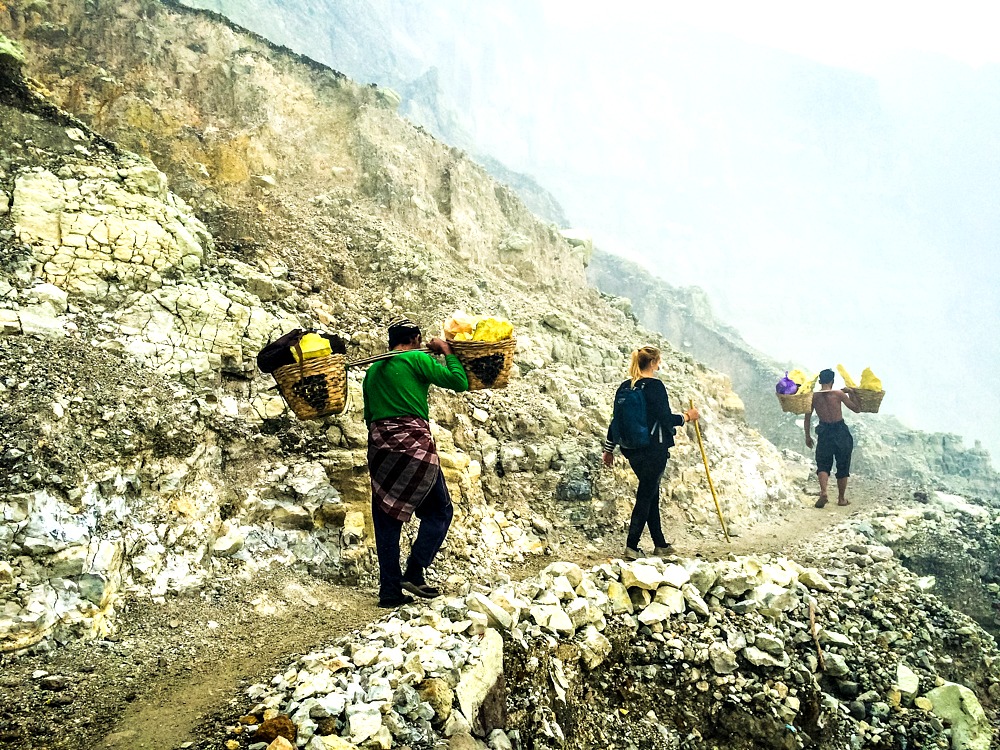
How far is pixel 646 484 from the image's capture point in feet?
16.0

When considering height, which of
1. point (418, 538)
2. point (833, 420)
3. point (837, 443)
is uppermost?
point (833, 420)

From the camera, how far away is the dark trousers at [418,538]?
344cm

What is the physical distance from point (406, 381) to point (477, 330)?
2.04 ft

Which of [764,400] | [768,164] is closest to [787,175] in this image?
[768,164]

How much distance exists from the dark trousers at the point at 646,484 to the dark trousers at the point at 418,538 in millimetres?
2046

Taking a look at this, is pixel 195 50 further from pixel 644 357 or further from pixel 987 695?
pixel 987 695

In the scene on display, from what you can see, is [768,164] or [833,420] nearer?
[833,420]

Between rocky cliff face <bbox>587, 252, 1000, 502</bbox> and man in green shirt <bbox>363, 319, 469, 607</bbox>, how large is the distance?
9.69 meters

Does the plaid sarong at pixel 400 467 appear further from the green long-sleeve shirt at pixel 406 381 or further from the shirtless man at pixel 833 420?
the shirtless man at pixel 833 420

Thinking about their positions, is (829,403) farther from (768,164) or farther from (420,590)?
(768,164)

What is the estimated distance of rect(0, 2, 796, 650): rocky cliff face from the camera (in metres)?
3.43

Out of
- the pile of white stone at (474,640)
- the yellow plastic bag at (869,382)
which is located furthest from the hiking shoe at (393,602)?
the yellow plastic bag at (869,382)

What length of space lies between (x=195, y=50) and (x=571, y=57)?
317 feet

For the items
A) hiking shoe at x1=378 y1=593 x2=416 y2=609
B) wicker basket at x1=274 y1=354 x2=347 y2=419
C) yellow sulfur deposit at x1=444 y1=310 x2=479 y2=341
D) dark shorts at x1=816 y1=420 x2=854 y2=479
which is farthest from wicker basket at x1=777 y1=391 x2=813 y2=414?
wicker basket at x1=274 y1=354 x2=347 y2=419
